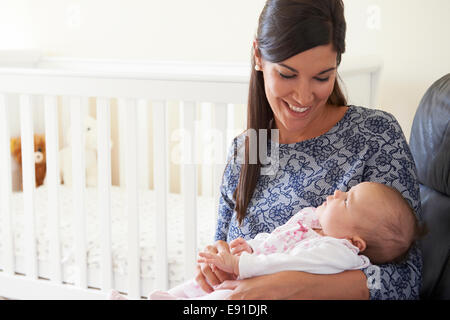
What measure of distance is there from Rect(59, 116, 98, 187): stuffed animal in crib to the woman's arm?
191 cm

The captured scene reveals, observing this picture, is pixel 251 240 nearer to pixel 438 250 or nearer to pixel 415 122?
pixel 438 250

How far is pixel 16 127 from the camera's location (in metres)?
3.04

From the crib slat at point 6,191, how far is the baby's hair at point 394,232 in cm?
156

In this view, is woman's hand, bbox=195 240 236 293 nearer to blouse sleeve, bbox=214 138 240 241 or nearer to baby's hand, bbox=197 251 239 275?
baby's hand, bbox=197 251 239 275

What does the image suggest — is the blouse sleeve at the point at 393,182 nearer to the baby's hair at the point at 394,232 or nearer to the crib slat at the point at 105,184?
the baby's hair at the point at 394,232

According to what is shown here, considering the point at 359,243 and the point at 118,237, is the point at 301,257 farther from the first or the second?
the point at 118,237

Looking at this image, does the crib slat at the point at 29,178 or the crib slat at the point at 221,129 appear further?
the crib slat at the point at 29,178

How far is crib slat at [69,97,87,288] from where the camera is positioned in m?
2.13

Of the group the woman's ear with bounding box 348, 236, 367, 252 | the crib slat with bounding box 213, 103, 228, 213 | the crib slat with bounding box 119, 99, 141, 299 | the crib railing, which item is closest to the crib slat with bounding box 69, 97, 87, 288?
the crib railing

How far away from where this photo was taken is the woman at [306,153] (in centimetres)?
116

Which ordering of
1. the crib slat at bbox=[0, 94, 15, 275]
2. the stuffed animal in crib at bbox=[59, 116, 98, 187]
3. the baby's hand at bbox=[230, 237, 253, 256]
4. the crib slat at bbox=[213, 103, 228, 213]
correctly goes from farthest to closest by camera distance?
1. the stuffed animal in crib at bbox=[59, 116, 98, 187]
2. the crib slat at bbox=[0, 94, 15, 275]
3. the crib slat at bbox=[213, 103, 228, 213]
4. the baby's hand at bbox=[230, 237, 253, 256]

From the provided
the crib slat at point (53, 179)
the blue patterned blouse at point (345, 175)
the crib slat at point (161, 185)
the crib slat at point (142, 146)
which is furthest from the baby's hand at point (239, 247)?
the crib slat at point (142, 146)

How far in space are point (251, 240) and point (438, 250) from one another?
0.44 meters

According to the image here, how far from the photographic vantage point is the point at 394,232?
1.16 metres
